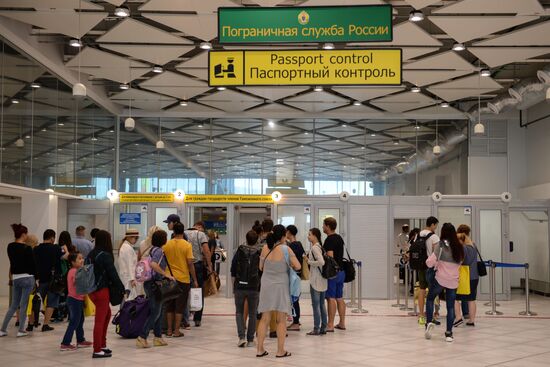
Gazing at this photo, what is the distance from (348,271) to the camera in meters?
10.0

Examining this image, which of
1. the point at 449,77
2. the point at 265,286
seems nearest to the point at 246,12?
the point at 265,286

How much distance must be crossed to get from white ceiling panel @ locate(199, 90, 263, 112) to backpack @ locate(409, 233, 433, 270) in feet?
20.2

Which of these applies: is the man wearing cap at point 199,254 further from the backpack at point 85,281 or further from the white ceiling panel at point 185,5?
the white ceiling panel at point 185,5

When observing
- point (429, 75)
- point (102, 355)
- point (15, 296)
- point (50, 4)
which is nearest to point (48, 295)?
point (15, 296)

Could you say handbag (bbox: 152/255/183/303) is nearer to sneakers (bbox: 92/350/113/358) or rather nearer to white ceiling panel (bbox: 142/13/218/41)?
sneakers (bbox: 92/350/113/358)

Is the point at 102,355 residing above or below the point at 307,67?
below

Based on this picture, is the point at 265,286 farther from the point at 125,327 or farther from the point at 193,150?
the point at 193,150

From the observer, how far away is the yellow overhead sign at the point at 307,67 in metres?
7.70

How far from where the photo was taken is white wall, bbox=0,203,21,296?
15109 mm

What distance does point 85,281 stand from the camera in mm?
7551

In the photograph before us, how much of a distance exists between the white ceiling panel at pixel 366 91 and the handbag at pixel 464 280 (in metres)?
5.36

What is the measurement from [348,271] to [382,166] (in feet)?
25.4

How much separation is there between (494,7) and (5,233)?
39.0 feet

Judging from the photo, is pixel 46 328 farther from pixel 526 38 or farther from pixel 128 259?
pixel 526 38
